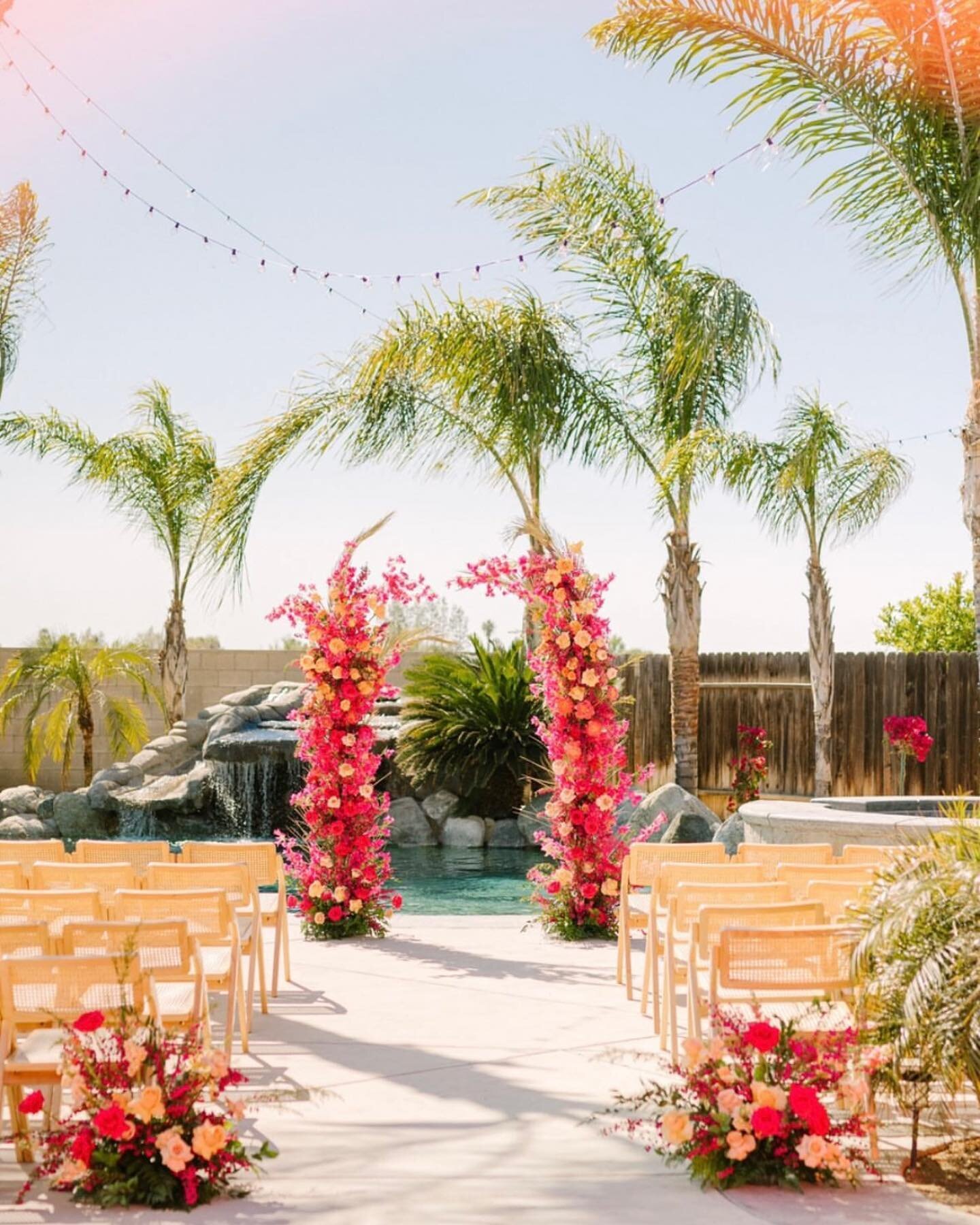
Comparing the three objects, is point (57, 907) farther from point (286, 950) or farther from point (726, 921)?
point (726, 921)

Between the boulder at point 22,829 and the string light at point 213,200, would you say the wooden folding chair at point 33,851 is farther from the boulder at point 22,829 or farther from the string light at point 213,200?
the boulder at point 22,829

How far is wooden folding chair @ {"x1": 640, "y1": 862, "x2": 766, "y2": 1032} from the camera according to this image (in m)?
6.36

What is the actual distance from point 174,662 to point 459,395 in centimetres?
877

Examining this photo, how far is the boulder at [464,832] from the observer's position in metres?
18.0

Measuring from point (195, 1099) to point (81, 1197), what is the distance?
1.30ft

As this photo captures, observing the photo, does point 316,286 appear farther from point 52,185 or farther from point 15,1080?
point 15,1080

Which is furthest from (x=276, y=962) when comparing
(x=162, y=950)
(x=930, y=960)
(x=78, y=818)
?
(x=78, y=818)

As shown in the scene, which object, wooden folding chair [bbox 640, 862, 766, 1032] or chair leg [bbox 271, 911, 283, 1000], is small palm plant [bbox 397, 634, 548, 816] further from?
wooden folding chair [bbox 640, 862, 766, 1032]

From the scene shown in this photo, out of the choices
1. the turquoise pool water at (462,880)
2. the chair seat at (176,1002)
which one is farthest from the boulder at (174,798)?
the chair seat at (176,1002)

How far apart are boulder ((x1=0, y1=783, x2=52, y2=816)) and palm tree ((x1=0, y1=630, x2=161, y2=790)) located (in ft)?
3.40

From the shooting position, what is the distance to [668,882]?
671 cm

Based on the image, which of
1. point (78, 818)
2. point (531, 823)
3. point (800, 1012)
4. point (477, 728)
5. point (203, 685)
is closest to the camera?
point (800, 1012)

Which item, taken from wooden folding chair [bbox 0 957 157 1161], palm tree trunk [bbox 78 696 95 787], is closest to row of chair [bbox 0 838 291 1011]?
wooden folding chair [bbox 0 957 157 1161]

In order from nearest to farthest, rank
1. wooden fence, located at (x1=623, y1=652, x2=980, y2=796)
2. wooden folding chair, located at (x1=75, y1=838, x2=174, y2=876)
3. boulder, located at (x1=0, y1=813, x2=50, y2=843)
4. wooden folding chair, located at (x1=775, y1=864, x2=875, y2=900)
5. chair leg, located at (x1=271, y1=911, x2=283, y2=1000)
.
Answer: wooden folding chair, located at (x1=775, y1=864, x2=875, y2=900)
chair leg, located at (x1=271, y1=911, x2=283, y2=1000)
wooden folding chair, located at (x1=75, y1=838, x2=174, y2=876)
wooden fence, located at (x1=623, y1=652, x2=980, y2=796)
boulder, located at (x1=0, y1=813, x2=50, y2=843)
